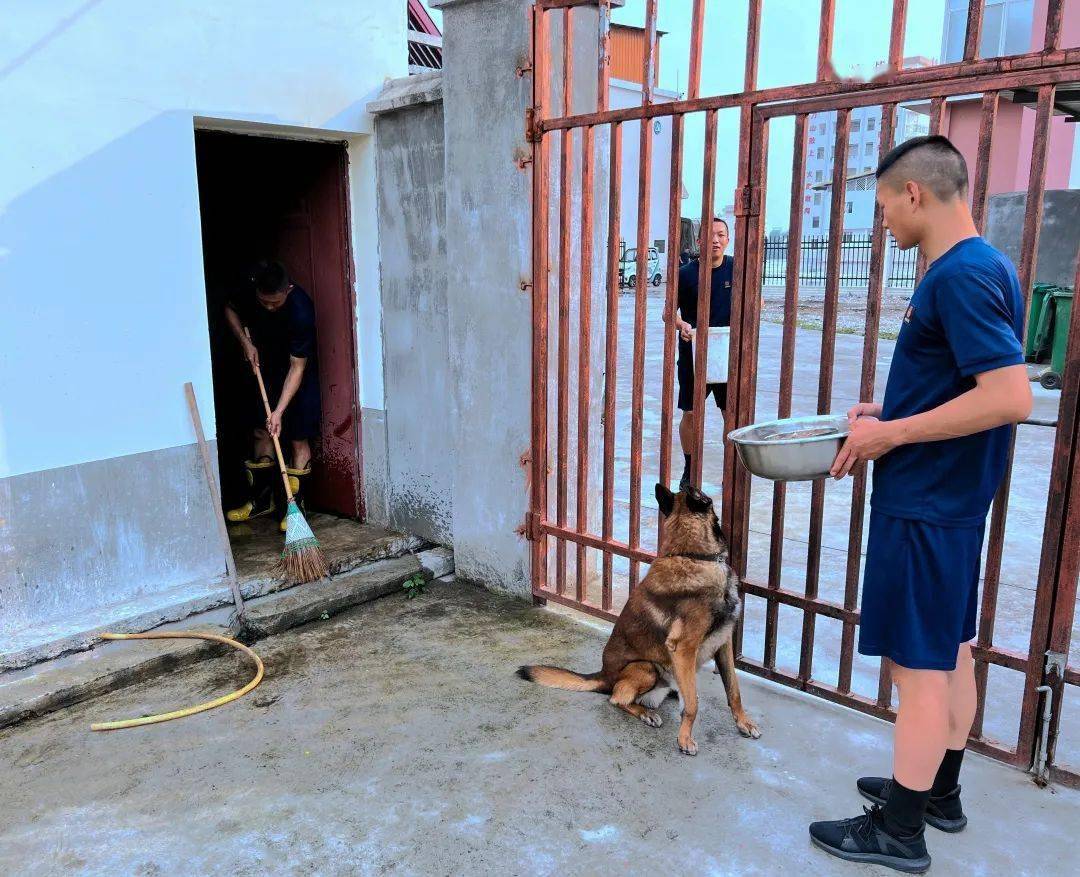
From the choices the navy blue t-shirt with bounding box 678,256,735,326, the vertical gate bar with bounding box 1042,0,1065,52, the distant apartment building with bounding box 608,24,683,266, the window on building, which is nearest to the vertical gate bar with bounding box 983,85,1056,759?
the vertical gate bar with bounding box 1042,0,1065,52

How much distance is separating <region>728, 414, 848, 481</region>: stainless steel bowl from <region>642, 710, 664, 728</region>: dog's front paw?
127cm

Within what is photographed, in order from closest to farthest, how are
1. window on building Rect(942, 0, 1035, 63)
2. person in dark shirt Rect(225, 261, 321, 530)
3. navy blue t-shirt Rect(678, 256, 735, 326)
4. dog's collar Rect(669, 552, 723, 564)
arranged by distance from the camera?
dog's collar Rect(669, 552, 723, 564) < person in dark shirt Rect(225, 261, 321, 530) < navy blue t-shirt Rect(678, 256, 735, 326) < window on building Rect(942, 0, 1035, 63)

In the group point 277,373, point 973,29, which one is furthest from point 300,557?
point 973,29

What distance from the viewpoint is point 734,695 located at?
3447 mm

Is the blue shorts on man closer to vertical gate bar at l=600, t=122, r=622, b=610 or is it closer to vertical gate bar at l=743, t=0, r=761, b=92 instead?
vertical gate bar at l=743, t=0, r=761, b=92

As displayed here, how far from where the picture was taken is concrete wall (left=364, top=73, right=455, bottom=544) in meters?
5.00

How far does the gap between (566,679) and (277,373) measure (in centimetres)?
325

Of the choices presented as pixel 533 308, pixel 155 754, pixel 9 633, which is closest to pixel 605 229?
pixel 533 308

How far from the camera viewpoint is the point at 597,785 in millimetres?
3107

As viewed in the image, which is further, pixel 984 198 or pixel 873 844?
pixel 984 198

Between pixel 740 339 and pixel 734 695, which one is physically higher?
pixel 740 339

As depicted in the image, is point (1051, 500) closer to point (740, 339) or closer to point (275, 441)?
point (740, 339)

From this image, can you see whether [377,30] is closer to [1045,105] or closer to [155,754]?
[1045,105]

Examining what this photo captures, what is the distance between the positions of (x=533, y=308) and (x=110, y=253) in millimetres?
2144
